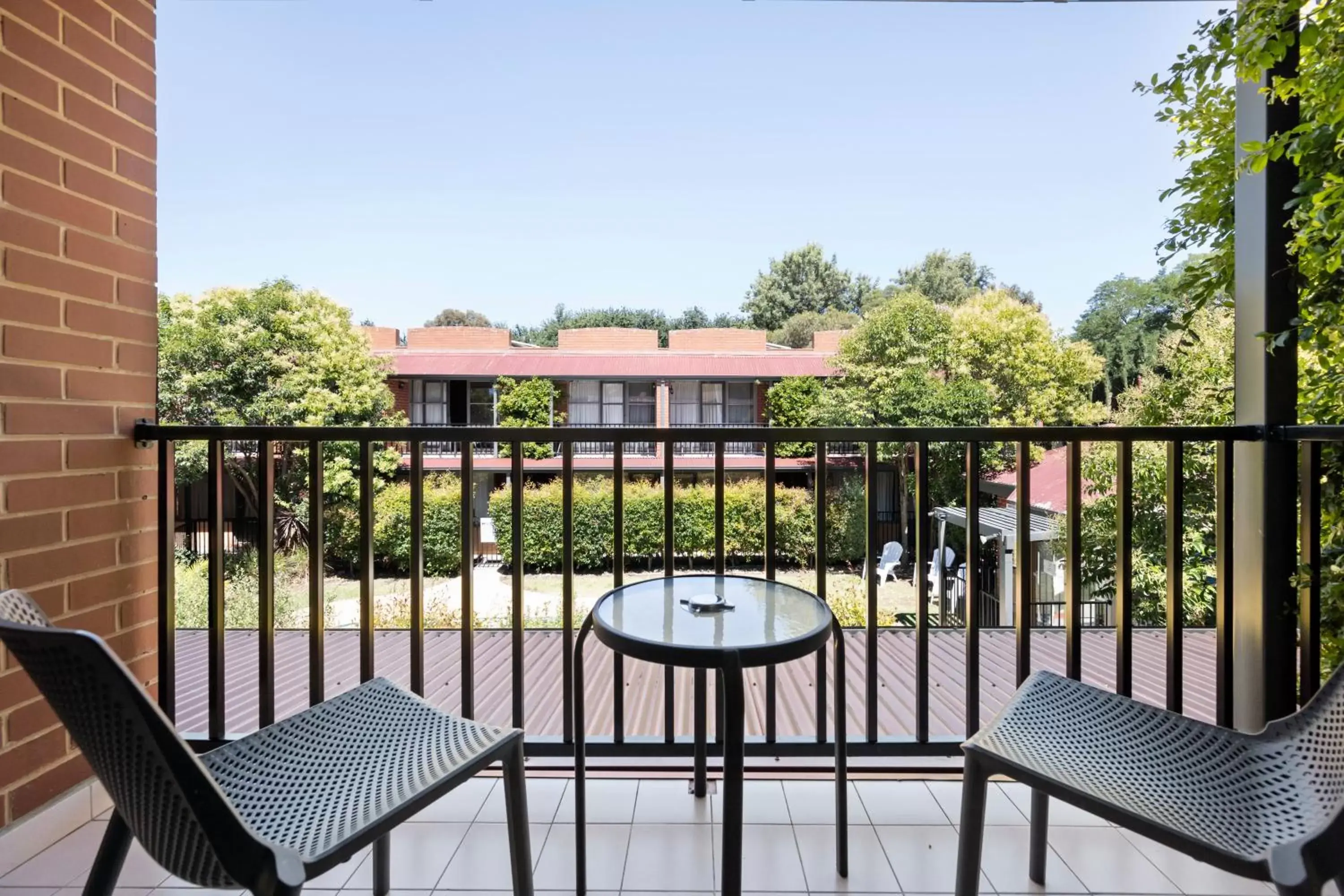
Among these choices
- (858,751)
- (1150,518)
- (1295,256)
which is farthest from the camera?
(1150,518)

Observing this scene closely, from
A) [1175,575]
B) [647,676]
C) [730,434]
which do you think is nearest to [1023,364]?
[647,676]

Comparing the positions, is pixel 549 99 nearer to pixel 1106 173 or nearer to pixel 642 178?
pixel 642 178

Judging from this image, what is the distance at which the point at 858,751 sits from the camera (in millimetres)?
1649

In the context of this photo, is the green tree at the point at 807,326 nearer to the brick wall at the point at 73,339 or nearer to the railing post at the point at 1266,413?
the railing post at the point at 1266,413

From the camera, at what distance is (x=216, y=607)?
1.67 metres

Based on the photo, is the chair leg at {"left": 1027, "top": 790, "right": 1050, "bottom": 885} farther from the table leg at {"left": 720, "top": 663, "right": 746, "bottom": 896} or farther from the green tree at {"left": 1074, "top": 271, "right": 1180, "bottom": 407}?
the green tree at {"left": 1074, "top": 271, "right": 1180, "bottom": 407}

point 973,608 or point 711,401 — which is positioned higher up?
point 711,401

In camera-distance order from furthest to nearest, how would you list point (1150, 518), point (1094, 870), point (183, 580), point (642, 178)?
point (642, 178)
point (183, 580)
point (1150, 518)
point (1094, 870)

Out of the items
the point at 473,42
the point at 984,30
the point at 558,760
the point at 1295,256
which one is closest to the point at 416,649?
the point at 558,760

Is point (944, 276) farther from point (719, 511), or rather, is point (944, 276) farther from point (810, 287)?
point (719, 511)

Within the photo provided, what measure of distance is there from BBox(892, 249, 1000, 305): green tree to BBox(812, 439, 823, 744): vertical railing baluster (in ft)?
104

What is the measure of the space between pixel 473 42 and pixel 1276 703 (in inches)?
960

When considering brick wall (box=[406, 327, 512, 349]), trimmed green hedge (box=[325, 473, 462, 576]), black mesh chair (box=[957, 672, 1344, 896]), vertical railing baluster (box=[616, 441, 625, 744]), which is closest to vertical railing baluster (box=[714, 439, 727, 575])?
vertical railing baluster (box=[616, 441, 625, 744])

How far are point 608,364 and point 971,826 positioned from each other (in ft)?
58.2
